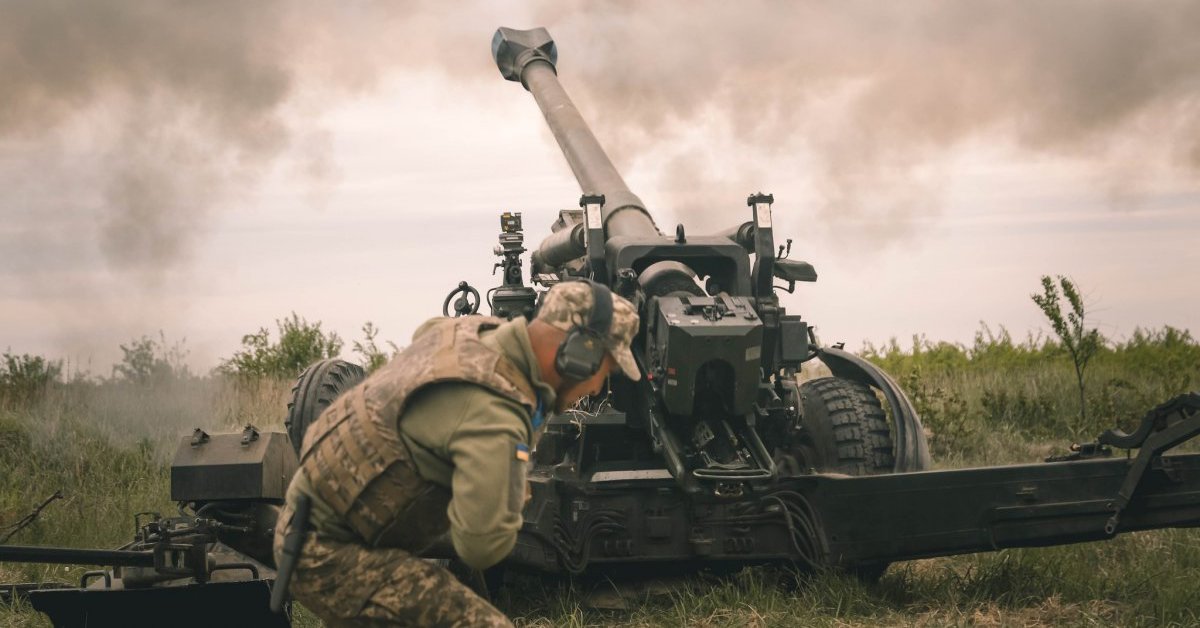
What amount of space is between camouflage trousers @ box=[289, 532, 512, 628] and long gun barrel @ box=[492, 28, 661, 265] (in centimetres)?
360

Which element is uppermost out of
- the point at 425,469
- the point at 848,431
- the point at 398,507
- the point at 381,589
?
the point at 848,431

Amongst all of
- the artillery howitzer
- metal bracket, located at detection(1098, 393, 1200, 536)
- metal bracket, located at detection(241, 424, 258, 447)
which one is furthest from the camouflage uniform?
metal bracket, located at detection(241, 424, 258, 447)

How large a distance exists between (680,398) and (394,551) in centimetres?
264

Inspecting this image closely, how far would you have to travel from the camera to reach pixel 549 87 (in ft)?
32.9

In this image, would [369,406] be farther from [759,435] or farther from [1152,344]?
[1152,344]

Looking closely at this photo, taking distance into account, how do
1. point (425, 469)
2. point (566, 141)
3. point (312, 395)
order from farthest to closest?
1. point (566, 141)
2. point (312, 395)
3. point (425, 469)

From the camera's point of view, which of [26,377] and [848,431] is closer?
[848,431]

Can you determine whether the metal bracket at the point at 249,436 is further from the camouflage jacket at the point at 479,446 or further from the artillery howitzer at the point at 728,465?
the camouflage jacket at the point at 479,446

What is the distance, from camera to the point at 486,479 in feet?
11.8

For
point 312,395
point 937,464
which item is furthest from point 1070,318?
point 312,395

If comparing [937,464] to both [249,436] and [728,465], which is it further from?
[249,436]

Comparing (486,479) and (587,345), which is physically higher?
(587,345)

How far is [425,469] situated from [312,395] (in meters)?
3.71

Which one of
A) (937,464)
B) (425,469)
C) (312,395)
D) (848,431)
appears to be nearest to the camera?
(425,469)
